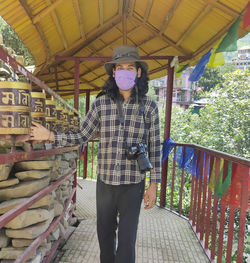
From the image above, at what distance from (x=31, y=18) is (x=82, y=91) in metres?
4.25

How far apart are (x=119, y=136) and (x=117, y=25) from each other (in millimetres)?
2467

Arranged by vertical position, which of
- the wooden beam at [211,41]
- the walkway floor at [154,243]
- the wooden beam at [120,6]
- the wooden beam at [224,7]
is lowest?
A: the walkway floor at [154,243]

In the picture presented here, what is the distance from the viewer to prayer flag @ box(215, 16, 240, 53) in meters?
2.38

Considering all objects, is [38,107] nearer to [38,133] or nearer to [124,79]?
[38,133]

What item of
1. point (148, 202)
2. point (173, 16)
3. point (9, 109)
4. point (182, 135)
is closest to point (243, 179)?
point (148, 202)

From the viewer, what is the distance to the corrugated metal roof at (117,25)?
234 centimetres

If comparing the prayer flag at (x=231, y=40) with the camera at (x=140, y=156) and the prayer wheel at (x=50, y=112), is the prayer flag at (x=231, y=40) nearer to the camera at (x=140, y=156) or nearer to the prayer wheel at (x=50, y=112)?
the camera at (x=140, y=156)

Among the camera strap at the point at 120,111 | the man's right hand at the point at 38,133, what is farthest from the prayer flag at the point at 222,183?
the man's right hand at the point at 38,133

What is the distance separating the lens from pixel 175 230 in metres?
2.96

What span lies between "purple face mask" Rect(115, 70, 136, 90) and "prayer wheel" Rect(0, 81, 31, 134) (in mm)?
679

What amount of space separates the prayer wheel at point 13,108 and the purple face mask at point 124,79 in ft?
2.23

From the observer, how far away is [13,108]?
1.10 metres

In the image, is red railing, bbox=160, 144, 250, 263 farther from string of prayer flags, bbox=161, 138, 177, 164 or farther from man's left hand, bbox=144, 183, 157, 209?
man's left hand, bbox=144, 183, 157, 209

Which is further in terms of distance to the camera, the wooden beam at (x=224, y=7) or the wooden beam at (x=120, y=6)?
the wooden beam at (x=120, y=6)
